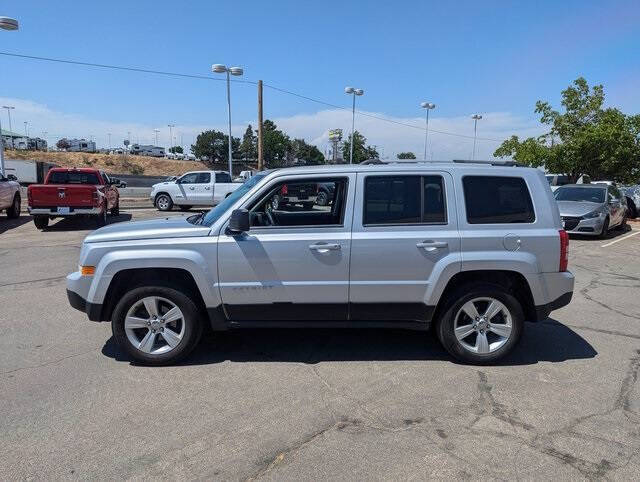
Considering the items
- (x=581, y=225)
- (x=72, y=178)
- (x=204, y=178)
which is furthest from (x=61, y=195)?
(x=581, y=225)

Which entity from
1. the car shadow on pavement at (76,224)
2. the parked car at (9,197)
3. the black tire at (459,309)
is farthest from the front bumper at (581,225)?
the parked car at (9,197)

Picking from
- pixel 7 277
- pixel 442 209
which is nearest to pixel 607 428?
pixel 442 209

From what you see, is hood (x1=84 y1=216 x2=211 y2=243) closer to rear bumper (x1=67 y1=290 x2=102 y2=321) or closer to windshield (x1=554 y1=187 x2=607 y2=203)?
rear bumper (x1=67 y1=290 x2=102 y2=321)

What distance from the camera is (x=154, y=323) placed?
4.48m

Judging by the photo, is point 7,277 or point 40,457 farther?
point 7,277

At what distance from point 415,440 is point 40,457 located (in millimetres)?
2448

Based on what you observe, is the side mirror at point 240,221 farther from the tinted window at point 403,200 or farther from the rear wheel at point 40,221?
the rear wheel at point 40,221

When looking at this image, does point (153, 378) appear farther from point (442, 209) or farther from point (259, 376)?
point (442, 209)

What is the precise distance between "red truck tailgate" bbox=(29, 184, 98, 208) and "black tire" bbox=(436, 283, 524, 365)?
12.2m

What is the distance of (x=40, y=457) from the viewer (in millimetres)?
3092

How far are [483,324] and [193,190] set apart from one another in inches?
745

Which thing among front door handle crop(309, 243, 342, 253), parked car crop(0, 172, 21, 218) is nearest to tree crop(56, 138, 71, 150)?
parked car crop(0, 172, 21, 218)

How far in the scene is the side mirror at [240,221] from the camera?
424 cm

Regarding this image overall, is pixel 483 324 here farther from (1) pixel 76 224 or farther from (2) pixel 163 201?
(2) pixel 163 201
